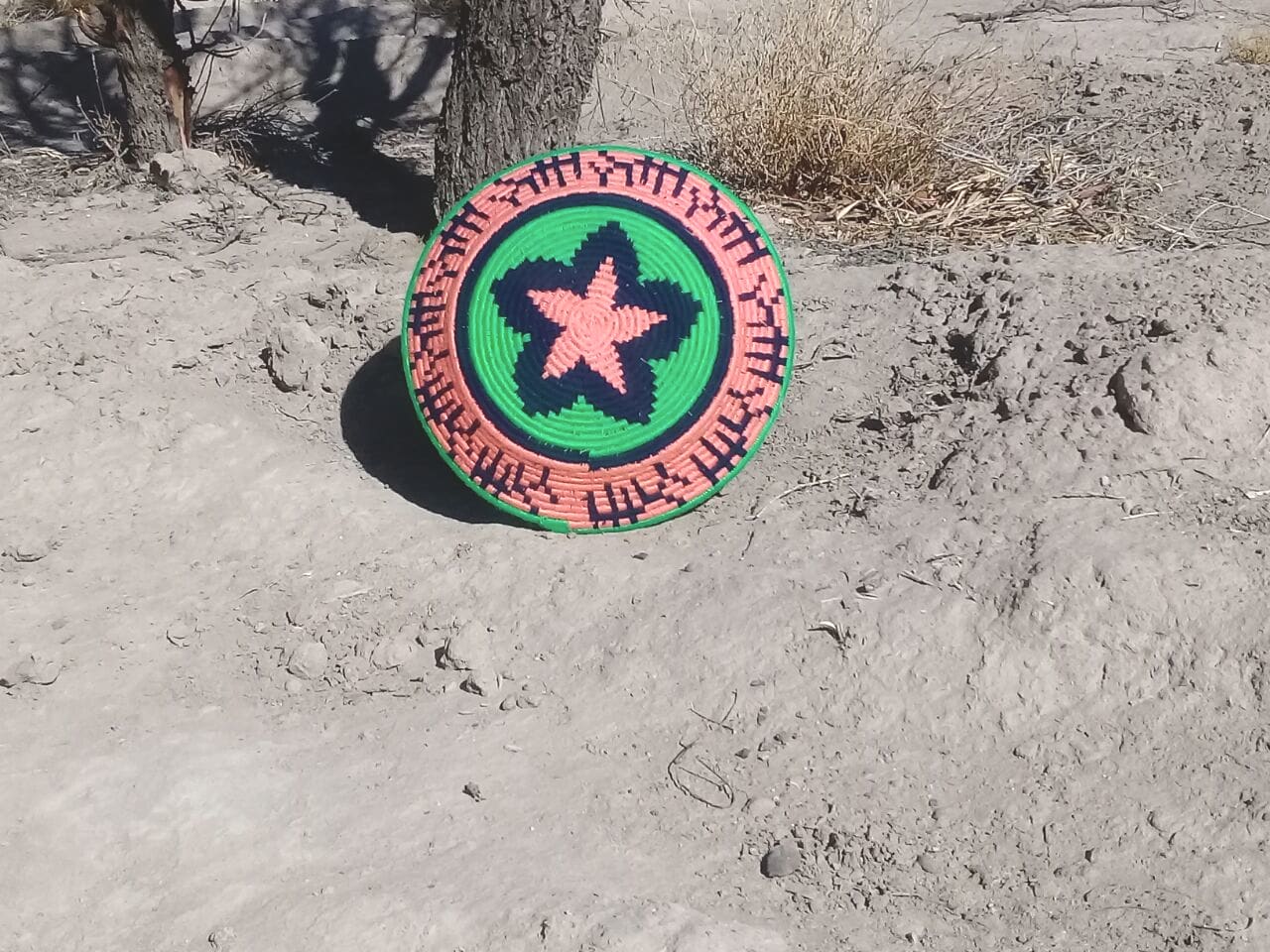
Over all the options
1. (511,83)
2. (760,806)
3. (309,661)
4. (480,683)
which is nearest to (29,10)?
(511,83)

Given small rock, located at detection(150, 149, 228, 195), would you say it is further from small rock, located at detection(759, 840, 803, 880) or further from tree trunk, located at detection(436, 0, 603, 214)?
small rock, located at detection(759, 840, 803, 880)

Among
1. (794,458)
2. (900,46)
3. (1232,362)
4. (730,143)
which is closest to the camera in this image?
(1232,362)

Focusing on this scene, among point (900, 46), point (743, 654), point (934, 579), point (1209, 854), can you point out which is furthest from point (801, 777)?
point (900, 46)

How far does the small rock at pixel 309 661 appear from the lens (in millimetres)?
2785

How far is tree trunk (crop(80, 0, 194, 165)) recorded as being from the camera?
4477 millimetres

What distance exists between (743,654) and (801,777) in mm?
292

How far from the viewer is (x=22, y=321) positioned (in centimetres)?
370

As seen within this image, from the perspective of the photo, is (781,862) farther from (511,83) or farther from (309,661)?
(511,83)

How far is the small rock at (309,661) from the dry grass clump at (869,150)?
218cm

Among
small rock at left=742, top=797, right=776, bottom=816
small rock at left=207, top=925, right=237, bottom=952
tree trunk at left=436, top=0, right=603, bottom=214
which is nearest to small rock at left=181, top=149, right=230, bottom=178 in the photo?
tree trunk at left=436, top=0, right=603, bottom=214

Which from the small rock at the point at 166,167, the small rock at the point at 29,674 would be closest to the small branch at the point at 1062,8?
the small rock at the point at 166,167

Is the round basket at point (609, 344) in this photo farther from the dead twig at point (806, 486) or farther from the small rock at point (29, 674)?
the small rock at point (29, 674)

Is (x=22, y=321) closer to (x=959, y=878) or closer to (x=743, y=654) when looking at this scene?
(x=743, y=654)

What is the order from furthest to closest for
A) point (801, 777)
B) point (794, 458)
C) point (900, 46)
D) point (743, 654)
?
point (900, 46)
point (794, 458)
point (743, 654)
point (801, 777)
